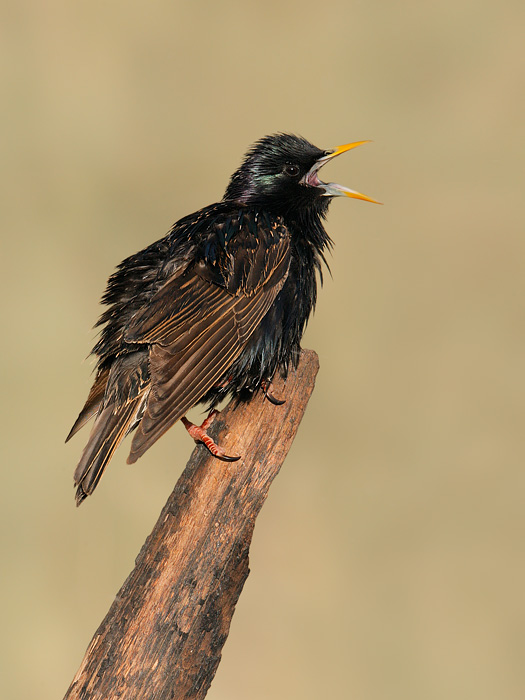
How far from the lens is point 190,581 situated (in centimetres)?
344

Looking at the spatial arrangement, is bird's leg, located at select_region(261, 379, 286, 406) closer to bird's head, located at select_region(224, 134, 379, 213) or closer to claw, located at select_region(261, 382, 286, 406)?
claw, located at select_region(261, 382, 286, 406)

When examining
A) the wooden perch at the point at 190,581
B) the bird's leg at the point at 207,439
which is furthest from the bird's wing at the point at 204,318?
the wooden perch at the point at 190,581

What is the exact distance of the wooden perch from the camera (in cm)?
327

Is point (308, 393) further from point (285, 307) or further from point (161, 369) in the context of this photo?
point (161, 369)

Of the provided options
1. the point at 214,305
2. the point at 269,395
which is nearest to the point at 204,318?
the point at 214,305

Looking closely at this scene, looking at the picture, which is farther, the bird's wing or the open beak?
the open beak

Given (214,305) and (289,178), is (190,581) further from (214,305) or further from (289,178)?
(289,178)

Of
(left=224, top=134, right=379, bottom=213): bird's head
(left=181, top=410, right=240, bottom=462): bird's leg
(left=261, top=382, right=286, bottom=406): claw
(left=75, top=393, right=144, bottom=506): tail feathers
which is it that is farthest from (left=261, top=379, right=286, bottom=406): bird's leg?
(left=224, top=134, right=379, bottom=213): bird's head

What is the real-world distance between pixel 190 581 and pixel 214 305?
1255 mm

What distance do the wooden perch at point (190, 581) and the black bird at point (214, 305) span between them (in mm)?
139

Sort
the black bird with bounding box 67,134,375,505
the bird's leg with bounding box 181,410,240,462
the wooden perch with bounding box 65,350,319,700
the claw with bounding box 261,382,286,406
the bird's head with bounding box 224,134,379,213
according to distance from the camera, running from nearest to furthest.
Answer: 1. the wooden perch with bounding box 65,350,319,700
2. the black bird with bounding box 67,134,375,505
3. the bird's leg with bounding box 181,410,240,462
4. the claw with bounding box 261,382,286,406
5. the bird's head with bounding box 224,134,379,213

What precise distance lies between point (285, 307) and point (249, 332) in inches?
13.8

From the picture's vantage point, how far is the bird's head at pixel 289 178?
434cm

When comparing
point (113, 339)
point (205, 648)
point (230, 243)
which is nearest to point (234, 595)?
point (205, 648)
